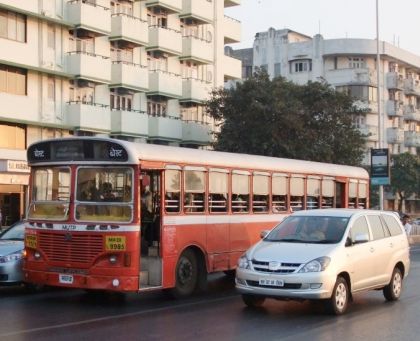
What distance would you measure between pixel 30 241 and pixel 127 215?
2058 mm

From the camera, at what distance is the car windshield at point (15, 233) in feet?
50.9

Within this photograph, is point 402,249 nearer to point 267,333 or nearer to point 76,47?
point 267,333

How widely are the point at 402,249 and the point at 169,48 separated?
100 ft

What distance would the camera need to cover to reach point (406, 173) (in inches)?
2581

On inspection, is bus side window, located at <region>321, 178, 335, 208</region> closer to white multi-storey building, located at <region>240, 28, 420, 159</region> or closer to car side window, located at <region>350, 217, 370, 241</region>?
car side window, located at <region>350, 217, 370, 241</region>

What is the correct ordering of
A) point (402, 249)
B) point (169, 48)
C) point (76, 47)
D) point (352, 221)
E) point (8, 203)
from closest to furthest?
point (352, 221)
point (402, 249)
point (8, 203)
point (76, 47)
point (169, 48)

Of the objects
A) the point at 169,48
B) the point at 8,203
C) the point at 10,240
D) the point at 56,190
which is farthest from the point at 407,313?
the point at 169,48

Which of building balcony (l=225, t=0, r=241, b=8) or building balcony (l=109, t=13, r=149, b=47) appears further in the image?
building balcony (l=225, t=0, r=241, b=8)

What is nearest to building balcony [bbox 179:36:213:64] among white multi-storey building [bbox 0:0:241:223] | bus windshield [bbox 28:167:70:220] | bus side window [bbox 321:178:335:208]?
white multi-storey building [bbox 0:0:241:223]

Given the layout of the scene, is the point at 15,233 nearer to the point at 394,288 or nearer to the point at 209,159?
the point at 209,159

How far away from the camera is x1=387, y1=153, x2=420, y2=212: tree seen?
6531cm

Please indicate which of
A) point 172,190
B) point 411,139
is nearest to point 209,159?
point 172,190

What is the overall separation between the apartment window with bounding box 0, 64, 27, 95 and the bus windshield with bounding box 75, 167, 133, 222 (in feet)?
71.3

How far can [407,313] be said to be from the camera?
470 inches
